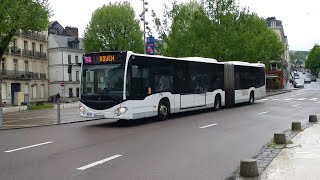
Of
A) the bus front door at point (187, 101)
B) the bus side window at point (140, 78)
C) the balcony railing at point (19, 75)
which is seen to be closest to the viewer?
the bus side window at point (140, 78)

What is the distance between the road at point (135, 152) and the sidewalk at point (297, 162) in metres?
0.83

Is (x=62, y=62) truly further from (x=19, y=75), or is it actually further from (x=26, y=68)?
(x=19, y=75)

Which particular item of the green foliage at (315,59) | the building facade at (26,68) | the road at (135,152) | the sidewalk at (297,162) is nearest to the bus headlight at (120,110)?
the road at (135,152)

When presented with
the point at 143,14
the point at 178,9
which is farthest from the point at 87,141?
the point at 178,9

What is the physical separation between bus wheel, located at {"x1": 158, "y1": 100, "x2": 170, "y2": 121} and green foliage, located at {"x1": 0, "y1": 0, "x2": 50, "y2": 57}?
1707 centimetres

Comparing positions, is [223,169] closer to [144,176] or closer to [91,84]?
[144,176]

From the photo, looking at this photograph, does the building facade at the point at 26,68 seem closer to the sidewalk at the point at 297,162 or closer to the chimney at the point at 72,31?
the chimney at the point at 72,31

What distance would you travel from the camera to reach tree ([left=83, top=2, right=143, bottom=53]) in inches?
2387

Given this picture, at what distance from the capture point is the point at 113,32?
61.2 m

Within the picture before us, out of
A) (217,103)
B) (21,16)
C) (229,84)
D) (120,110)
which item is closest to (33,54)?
(21,16)

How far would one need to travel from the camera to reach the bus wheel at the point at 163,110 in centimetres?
1963

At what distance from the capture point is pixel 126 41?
199 ft

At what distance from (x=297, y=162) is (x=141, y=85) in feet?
32.8

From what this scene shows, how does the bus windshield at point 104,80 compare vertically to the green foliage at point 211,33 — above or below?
below
